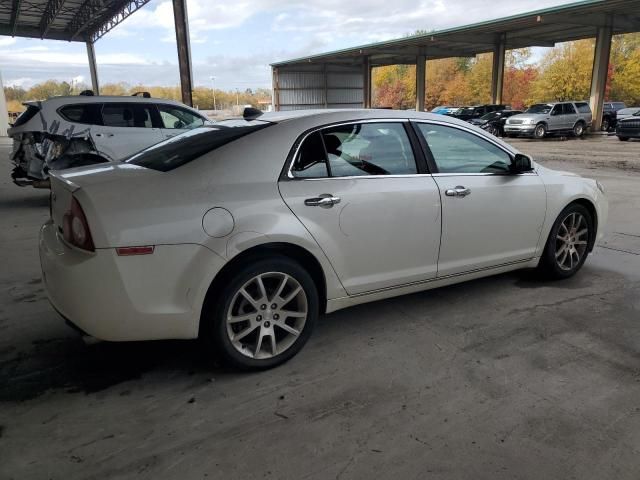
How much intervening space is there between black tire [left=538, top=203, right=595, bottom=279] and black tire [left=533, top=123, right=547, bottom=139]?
2203 centimetres

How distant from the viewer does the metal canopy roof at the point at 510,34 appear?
924 inches

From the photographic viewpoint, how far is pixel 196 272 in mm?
2715

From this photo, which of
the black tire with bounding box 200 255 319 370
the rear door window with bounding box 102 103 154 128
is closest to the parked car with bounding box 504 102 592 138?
the rear door window with bounding box 102 103 154 128

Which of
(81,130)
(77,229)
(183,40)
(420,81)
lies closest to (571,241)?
(77,229)

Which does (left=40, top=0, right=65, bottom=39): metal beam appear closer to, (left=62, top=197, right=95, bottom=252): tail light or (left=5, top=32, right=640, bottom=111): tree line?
(left=5, top=32, right=640, bottom=111): tree line

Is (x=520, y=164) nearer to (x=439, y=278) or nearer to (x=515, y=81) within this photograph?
(x=439, y=278)

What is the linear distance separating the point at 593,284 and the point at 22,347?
460 centimetres

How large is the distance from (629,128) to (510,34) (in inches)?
514

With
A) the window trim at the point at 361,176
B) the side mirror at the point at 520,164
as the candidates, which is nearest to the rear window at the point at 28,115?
the window trim at the point at 361,176

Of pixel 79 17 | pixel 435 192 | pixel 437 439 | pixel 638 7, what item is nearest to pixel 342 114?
pixel 435 192

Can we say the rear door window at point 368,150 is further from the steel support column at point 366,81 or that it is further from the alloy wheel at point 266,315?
the steel support column at point 366,81

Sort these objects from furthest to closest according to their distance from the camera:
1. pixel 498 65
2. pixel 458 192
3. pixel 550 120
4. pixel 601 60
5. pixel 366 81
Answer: pixel 366 81 → pixel 498 65 → pixel 601 60 → pixel 550 120 → pixel 458 192

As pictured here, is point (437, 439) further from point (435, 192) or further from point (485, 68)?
point (485, 68)

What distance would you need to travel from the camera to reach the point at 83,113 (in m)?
8.11
